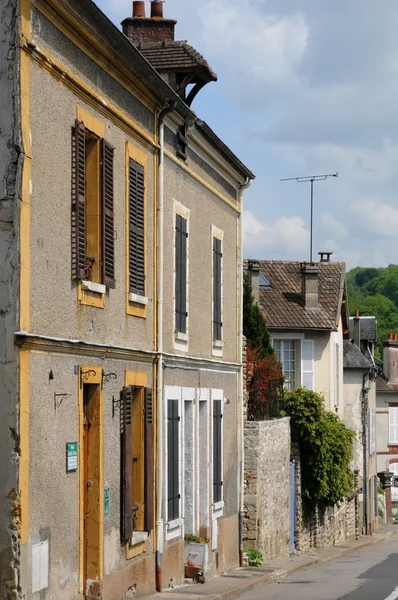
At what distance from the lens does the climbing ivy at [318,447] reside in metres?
27.8

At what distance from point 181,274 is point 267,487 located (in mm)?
7424

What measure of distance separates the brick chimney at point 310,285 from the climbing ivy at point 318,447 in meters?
7.19

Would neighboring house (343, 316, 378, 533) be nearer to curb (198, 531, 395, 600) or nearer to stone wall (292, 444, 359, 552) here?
stone wall (292, 444, 359, 552)

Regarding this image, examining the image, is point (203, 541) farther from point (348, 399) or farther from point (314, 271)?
point (348, 399)

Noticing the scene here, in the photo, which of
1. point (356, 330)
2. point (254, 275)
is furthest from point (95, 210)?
point (356, 330)

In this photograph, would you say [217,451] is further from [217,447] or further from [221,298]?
[221,298]

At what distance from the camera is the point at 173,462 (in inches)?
667

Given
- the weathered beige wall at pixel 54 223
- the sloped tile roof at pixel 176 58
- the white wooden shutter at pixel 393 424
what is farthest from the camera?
the white wooden shutter at pixel 393 424

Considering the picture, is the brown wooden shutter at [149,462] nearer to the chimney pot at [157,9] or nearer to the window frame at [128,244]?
the window frame at [128,244]

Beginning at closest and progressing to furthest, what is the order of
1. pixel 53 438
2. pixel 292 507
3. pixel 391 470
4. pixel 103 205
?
pixel 53 438 < pixel 103 205 < pixel 292 507 < pixel 391 470

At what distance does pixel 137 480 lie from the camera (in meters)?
15.1

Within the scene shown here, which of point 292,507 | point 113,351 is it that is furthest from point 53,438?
point 292,507

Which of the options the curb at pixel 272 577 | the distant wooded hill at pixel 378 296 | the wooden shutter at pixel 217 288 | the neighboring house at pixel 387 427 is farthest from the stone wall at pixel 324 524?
the distant wooded hill at pixel 378 296

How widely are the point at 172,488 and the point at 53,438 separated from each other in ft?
18.4
